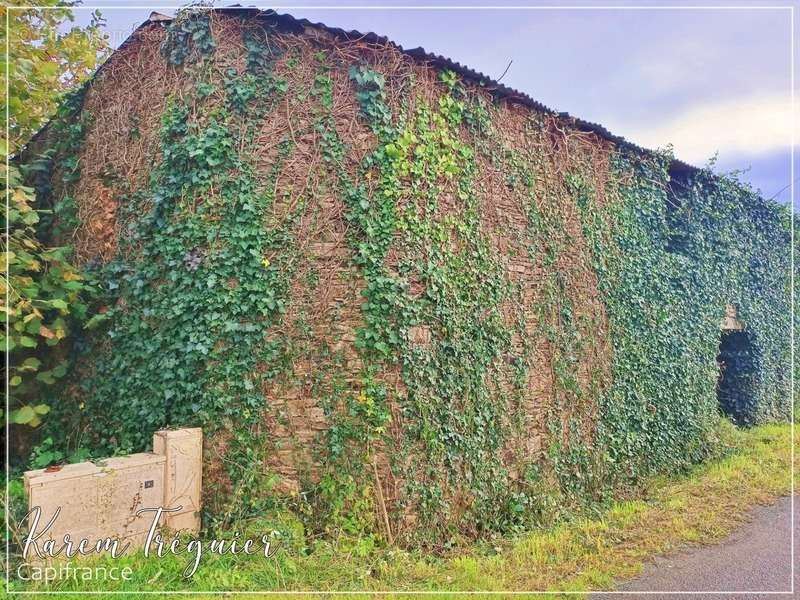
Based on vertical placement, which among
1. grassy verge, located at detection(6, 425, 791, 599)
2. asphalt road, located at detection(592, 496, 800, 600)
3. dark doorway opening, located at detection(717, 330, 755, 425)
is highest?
dark doorway opening, located at detection(717, 330, 755, 425)

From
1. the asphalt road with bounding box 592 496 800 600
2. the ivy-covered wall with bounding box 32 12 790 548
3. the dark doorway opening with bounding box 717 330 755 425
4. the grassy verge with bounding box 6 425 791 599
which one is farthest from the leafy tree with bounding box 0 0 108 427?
the dark doorway opening with bounding box 717 330 755 425

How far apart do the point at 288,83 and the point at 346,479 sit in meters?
3.96

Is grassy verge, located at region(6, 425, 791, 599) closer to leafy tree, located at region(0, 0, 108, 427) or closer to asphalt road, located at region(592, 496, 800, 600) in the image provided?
asphalt road, located at region(592, 496, 800, 600)

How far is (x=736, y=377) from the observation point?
1048 cm

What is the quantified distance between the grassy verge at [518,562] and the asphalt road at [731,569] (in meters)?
0.14

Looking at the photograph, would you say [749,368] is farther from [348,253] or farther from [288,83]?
[288,83]

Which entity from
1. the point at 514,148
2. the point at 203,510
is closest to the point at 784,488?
the point at 514,148

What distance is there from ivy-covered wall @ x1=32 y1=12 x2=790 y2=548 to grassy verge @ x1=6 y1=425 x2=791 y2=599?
447mm

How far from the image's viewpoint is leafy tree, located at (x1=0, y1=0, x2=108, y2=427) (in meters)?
5.14

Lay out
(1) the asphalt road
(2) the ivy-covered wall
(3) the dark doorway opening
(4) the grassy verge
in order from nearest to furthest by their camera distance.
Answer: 1. (4) the grassy verge
2. (1) the asphalt road
3. (2) the ivy-covered wall
4. (3) the dark doorway opening

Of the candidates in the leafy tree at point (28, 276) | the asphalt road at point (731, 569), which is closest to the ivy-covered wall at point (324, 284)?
the leafy tree at point (28, 276)

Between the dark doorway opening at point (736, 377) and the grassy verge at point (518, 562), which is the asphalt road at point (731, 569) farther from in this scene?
the dark doorway opening at point (736, 377)

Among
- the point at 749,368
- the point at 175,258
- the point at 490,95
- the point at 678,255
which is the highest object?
the point at 490,95

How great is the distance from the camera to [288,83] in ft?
17.0
